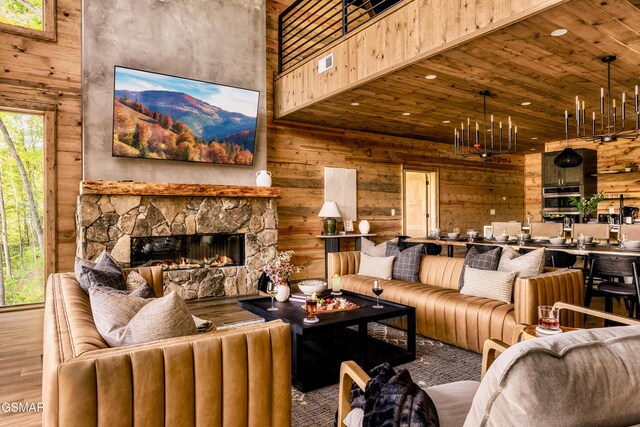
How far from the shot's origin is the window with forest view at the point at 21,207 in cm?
482

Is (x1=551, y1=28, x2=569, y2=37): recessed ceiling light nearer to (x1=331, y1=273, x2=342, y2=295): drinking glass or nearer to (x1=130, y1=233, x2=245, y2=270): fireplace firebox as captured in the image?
(x1=331, y1=273, x2=342, y2=295): drinking glass

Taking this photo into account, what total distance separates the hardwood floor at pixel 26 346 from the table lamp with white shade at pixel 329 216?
195cm

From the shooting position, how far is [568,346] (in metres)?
0.86

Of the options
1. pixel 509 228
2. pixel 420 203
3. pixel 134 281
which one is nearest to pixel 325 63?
pixel 134 281

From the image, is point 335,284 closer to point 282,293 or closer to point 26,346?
point 282,293

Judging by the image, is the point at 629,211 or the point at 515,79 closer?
the point at 515,79

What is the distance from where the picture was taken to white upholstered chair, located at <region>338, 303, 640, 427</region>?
777 millimetres

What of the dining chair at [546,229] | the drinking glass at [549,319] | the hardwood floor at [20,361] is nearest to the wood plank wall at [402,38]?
the drinking glass at [549,319]

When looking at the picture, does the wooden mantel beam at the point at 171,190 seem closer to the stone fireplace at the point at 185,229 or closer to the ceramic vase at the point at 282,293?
the stone fireplace at the point at 185,229

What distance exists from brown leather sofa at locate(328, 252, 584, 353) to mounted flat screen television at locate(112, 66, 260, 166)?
3.03 meters

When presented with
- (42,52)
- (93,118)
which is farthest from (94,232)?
(42,52)

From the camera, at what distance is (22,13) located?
4848mm

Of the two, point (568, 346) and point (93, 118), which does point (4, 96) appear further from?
point (568, 346)

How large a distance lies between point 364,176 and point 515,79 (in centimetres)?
343
